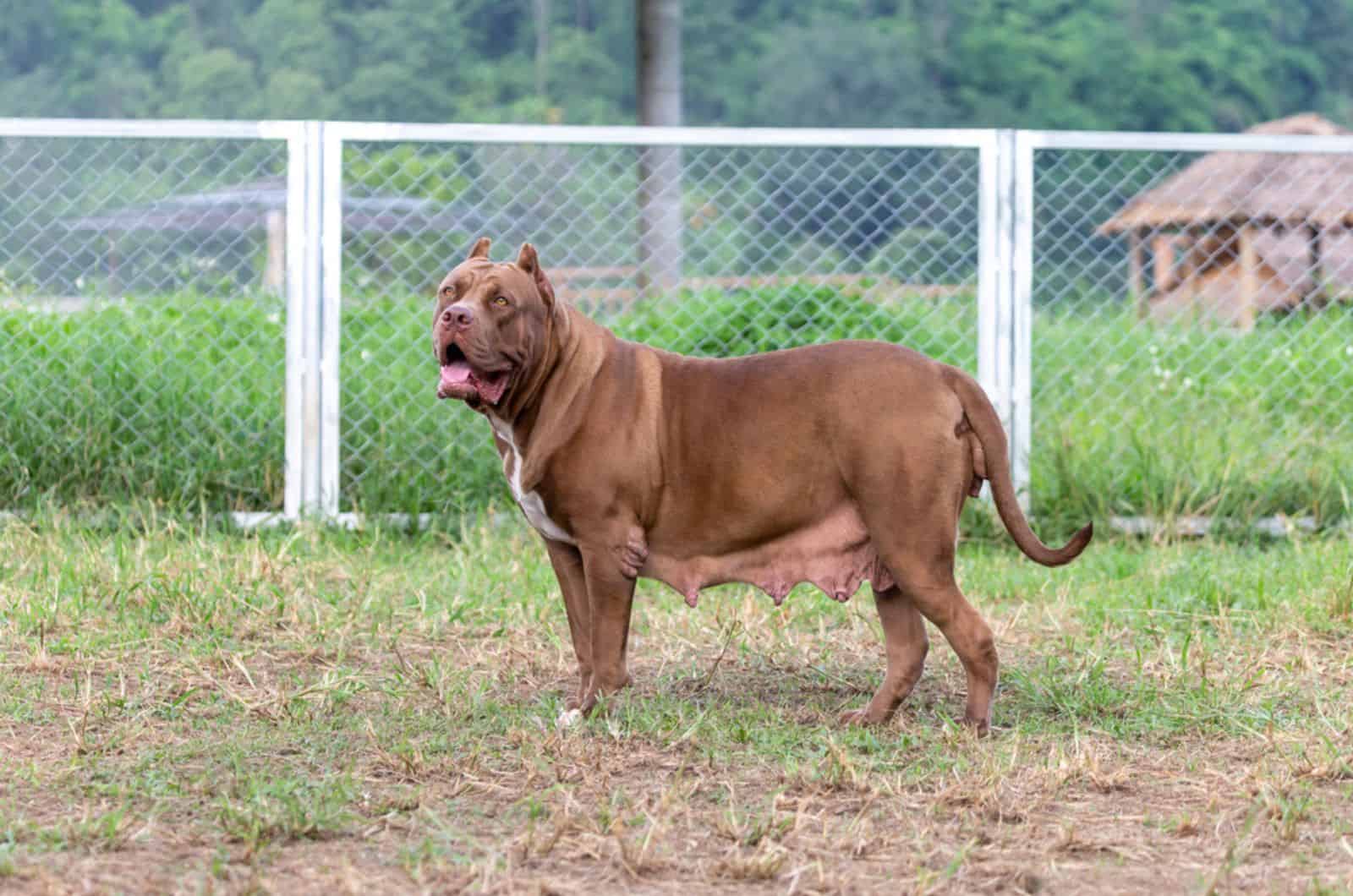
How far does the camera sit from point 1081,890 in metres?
2.90

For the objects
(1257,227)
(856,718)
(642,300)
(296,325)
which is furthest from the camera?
(1257,227)

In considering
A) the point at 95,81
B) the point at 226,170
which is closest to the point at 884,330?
the point at 226,170

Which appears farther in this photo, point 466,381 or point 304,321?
point 304,321

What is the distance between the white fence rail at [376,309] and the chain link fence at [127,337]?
12 millimetres

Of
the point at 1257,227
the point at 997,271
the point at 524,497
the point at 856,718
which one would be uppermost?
the point at 1257,227

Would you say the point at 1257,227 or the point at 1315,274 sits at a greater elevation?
the point at 1257,227

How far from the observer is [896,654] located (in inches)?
164

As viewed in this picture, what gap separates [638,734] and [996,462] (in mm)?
1060

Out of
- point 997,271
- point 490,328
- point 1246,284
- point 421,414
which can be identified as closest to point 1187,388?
point 1246,284

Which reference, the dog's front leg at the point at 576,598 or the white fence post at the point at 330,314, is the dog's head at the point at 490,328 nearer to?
the dog's front leg at the point at 576,598

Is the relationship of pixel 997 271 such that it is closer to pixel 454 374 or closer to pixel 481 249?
pixel 481 249

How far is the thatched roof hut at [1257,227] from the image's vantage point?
24.5ft

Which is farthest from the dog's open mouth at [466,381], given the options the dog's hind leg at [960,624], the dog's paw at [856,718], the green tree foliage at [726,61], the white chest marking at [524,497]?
the green tree foliage at [726,61]

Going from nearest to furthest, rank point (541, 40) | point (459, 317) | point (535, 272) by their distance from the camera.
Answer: point (459, 317), point (535, 272), point (541, 40)
